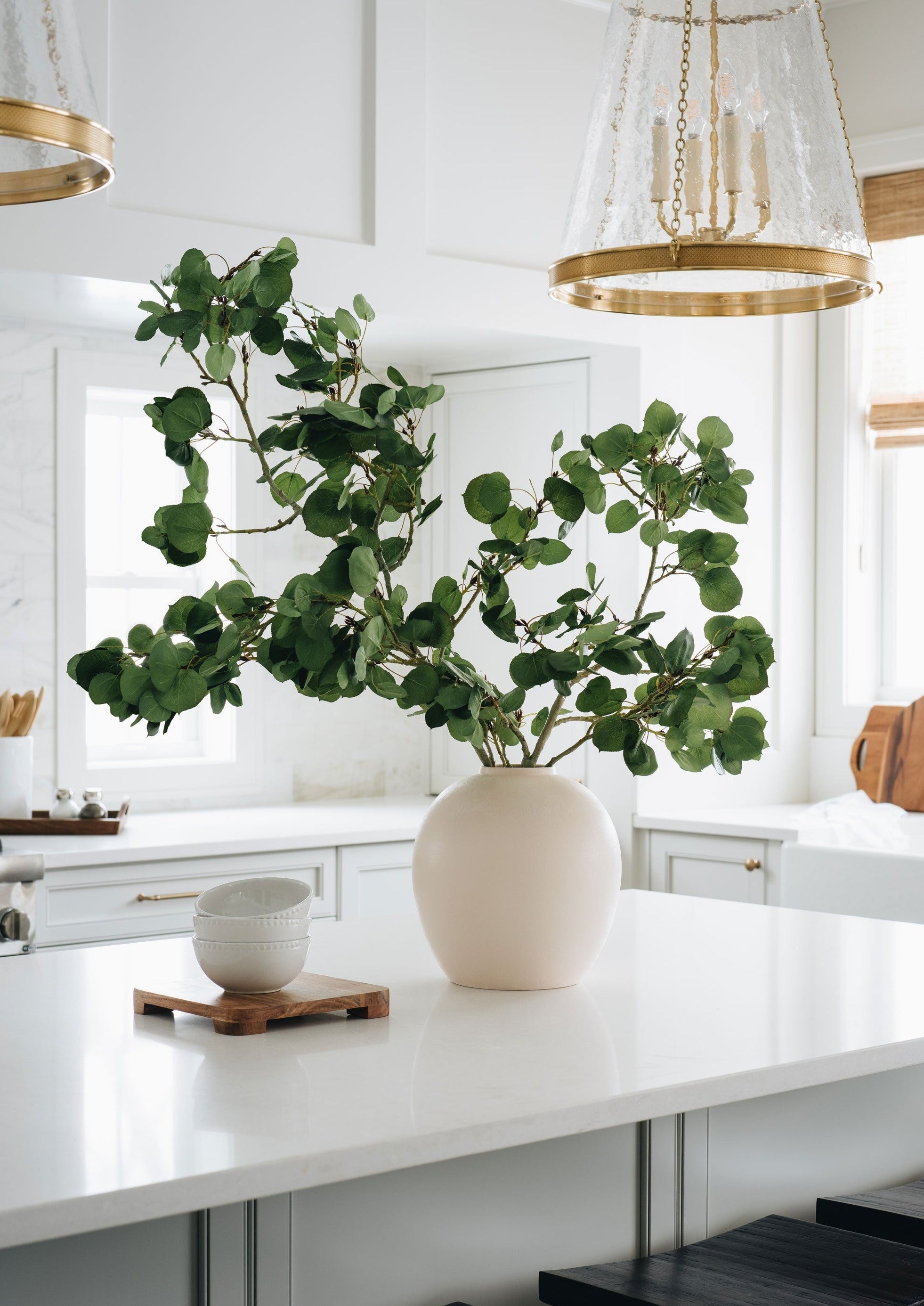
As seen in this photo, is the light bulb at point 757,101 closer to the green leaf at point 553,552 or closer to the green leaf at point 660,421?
the green leaf at point 660,421

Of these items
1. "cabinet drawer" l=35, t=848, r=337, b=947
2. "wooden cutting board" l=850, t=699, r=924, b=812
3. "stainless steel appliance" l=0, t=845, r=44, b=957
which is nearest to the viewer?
"stainless steel appliance" l=0, t=845, r=44, b=957

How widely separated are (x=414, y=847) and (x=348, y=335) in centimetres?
54

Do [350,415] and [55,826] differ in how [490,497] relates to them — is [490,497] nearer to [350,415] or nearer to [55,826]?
[350,415]

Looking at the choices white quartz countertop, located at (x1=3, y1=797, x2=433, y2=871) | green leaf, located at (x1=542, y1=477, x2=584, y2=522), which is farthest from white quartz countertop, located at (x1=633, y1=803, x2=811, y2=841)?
green leaf, located at (x1=542, y1=477, x2=584, y2=522)

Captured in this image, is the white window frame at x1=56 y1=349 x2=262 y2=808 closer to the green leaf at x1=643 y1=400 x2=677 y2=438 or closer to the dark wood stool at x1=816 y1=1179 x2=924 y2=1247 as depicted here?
the green leaf at x1=643 y1=400 x2=677 y2=438

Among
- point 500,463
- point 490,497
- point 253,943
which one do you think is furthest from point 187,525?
point 500,463

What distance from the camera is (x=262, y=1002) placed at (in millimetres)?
1460

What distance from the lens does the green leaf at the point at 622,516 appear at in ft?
5.75

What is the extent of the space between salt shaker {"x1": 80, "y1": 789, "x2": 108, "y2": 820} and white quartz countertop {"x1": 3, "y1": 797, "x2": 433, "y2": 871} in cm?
5

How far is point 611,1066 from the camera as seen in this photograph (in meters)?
1.32

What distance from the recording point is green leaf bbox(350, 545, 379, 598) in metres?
1.44

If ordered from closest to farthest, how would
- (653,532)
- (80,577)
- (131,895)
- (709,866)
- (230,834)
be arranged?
(653,532), (131,895), (230,834), (709,866), (80,577)

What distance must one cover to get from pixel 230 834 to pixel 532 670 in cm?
205

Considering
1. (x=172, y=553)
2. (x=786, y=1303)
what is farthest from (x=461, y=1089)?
(x=172, y=553)
